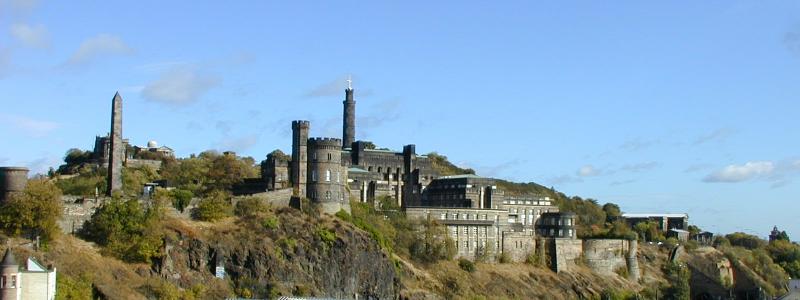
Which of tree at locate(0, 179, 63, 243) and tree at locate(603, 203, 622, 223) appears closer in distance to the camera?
tree at locate(0, 179, 63, 243)

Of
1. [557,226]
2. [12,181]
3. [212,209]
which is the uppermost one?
[12,181]

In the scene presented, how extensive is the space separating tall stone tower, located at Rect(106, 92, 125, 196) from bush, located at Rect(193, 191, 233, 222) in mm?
6771

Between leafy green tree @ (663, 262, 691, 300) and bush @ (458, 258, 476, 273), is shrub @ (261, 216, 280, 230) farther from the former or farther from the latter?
leafy green tree @ (663, 262, 691, 300)

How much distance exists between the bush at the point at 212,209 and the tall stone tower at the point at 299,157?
8.12 m

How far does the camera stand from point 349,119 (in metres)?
114

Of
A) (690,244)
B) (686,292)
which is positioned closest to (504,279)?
(686,292)

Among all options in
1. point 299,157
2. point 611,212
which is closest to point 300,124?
point 299,157

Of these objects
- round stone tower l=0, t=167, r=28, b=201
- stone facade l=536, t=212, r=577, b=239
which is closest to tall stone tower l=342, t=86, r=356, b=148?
stone facade l=536, t=212, r=577, b=239

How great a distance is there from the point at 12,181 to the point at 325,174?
77.8ft

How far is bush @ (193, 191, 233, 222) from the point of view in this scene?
78.1m

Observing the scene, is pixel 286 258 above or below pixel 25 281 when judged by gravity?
above

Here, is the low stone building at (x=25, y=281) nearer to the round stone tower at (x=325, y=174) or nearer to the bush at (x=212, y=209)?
the bush at (x=212, y=209)

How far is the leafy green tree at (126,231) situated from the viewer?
7119 cm

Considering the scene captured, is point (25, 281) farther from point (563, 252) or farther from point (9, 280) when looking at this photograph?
point (563, 252)
